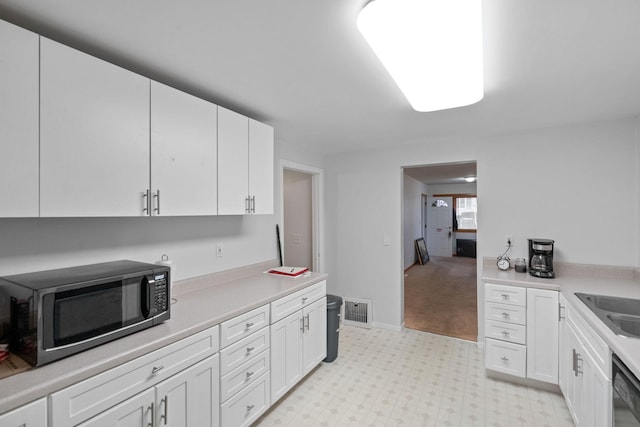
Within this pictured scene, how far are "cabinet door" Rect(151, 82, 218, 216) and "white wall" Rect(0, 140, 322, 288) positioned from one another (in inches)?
13.5

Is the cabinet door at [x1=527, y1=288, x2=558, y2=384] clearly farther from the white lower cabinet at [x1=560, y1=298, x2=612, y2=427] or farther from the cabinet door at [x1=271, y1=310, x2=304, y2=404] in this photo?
the cabinet door at [x1=271, y1=310, x2=304, y2=404]

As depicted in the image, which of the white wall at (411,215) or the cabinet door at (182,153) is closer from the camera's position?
the cabinet door at (182,153)

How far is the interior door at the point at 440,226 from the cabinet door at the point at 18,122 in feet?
31.4

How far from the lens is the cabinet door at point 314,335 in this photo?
2531 millimetres

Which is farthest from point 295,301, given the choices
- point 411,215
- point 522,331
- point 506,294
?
point 411,215

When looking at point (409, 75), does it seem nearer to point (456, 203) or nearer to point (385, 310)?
point (385, 310)

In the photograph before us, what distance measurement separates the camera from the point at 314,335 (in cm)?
266

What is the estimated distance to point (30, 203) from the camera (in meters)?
1.24

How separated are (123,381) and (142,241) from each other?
0.92 meters

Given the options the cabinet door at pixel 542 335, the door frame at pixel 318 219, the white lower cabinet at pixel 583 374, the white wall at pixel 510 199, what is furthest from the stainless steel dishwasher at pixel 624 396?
the door frame at pixel 318 219

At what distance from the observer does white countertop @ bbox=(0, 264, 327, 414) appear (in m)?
1.06

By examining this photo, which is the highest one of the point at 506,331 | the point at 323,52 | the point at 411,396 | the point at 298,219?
the point at 323,52

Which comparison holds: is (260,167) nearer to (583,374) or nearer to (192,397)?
(192,397)

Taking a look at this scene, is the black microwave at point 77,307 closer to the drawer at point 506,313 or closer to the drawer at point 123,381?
the drawer at point 123,381
